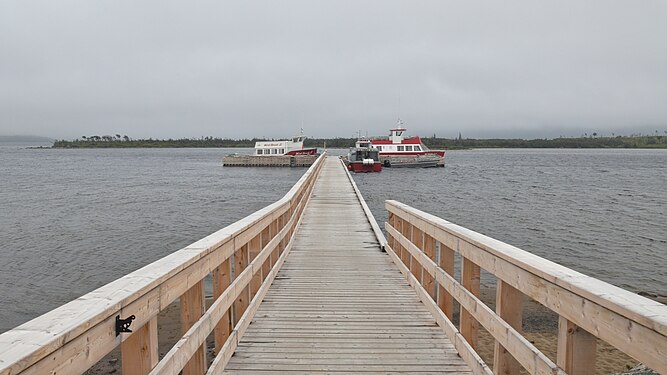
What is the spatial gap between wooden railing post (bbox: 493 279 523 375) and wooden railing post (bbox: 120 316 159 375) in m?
1.97

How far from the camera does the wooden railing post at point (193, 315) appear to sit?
2.91 meters

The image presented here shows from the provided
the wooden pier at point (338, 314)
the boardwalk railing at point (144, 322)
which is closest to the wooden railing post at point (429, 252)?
the wooden pier at point (338, 314)

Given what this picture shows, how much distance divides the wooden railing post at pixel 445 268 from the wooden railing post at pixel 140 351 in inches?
105

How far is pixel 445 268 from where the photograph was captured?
433cm

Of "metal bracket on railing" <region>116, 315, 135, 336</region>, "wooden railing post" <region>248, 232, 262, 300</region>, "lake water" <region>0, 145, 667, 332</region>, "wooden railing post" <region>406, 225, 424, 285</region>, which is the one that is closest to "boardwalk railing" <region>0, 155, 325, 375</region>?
"metal bracket on railing" <region>116, 315, 135, 336</region>

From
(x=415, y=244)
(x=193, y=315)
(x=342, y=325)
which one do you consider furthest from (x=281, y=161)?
(x=193, y=315)

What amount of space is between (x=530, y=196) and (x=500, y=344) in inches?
1331

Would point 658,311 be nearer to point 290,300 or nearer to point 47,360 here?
point 47,360

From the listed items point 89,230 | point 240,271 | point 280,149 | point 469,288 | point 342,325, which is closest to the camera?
point 469,288

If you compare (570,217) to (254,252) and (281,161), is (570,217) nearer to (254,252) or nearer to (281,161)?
(254,252)

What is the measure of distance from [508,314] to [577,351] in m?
0.78

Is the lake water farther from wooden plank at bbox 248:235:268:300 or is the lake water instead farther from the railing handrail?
the railing handrail

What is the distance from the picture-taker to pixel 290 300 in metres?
5.40

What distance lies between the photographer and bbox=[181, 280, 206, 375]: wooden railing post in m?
2.91
